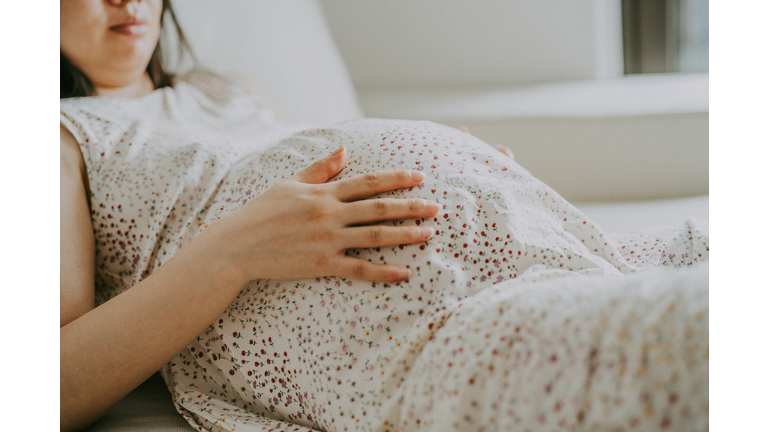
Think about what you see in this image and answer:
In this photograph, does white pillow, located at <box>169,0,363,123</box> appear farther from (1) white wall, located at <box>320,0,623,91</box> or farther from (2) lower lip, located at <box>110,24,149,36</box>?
(1) white wall, located at <box>320,0,623,91</box>

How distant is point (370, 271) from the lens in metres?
0.47

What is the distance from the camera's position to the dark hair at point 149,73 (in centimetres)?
83

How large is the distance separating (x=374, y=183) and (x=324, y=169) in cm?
7

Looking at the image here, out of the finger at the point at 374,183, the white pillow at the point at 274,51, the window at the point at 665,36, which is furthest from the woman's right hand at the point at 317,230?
the window at the point at 665,36

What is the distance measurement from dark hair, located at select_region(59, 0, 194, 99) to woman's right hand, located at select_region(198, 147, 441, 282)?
532 mm

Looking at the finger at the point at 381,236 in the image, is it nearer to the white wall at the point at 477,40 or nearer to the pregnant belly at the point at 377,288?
the pregnant belly at the point at 377,288

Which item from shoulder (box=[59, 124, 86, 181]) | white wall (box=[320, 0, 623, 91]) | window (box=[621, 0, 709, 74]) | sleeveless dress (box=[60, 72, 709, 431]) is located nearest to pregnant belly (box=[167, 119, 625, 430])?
sleeveless dress (box=[60, 72, 709, 431])

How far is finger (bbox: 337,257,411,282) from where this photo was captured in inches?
18.4

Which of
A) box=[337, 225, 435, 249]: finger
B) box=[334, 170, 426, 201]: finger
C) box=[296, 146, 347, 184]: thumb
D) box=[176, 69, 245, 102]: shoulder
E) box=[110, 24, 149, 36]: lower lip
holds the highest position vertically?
box=[110, 24, 149, 36]: lower lip

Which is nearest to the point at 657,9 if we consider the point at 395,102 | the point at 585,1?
the point at 585,1

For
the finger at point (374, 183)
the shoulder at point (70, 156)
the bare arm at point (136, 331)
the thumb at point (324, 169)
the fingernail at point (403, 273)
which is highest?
the shoulder at point (70, 156)

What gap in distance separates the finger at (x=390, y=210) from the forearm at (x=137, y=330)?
0.15 metres

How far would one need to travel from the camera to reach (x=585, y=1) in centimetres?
158
